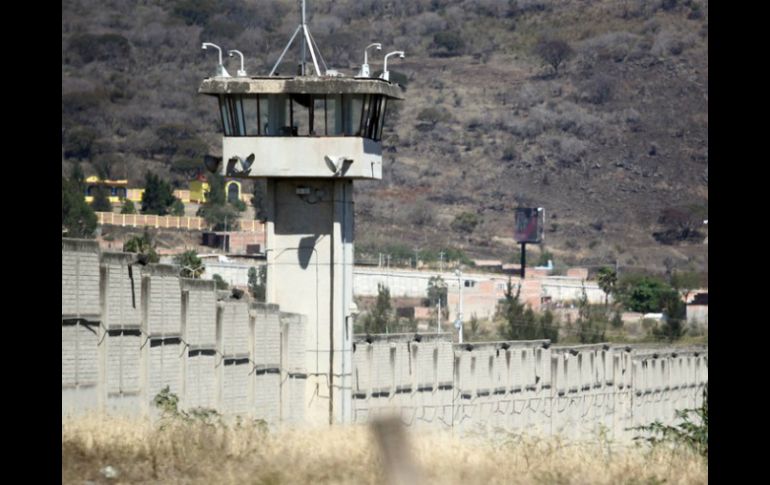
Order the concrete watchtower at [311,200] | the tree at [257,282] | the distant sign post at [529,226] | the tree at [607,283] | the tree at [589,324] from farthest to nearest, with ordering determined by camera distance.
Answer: the distant sign post at [529,226], the tree at [607,283], the tree at [589,324], the tree at [257,282], the concrete watchtower at [311,200]

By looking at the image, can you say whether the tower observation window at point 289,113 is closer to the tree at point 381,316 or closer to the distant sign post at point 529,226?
the tree at point 381,316

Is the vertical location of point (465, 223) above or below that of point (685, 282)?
above

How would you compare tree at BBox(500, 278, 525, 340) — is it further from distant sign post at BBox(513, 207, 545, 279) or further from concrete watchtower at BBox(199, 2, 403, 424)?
concrete watchtower at BBox(199, 2, 403, 424)

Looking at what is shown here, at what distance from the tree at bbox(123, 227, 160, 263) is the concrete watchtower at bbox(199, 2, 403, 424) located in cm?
326

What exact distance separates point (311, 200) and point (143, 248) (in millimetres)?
77440

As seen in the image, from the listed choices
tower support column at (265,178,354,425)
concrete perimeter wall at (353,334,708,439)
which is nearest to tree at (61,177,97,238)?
concrete perimeter wall at (353,334,708,439)

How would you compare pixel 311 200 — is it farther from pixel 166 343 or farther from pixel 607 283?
pixel 607 283

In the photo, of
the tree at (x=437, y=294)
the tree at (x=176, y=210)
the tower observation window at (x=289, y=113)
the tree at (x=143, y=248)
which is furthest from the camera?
the tree at (x=176, y=210)

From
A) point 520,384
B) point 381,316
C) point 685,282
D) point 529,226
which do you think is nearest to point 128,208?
point 529,226

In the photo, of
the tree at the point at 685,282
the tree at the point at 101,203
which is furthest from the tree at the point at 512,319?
the tree at the point at 101,203

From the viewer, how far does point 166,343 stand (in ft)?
112

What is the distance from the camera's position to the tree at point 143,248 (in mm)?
34062

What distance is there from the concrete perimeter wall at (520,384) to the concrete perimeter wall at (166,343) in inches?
103
